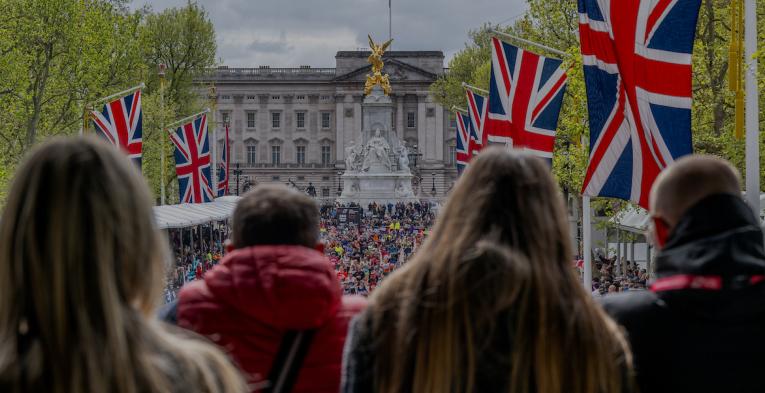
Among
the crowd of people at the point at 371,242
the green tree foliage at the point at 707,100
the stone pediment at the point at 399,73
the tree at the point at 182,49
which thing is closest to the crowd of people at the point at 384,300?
the green tree foliage at the point at 707,100

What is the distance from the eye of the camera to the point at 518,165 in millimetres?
3154

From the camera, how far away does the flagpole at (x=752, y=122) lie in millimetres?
11070

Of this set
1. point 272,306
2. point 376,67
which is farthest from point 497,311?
point 376,67

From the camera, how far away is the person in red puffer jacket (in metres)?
3.51

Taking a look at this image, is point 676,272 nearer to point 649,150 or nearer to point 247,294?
point 247,294

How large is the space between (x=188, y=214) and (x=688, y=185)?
29.3 metres

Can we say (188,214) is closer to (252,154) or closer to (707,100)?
(707,100)

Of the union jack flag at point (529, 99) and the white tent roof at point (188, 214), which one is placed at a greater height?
the union jack flag at point (529, 99)

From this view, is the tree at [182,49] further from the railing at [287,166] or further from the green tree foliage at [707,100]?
the railing at [287,166]

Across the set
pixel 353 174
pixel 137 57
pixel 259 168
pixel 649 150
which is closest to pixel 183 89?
pixel 137 57

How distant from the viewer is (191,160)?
33.7 meters

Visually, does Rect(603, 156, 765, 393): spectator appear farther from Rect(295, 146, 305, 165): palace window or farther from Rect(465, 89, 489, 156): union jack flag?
Rect(295, 146, 305, 165): palace window

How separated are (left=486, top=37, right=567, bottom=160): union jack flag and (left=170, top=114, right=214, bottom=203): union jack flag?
1709 cm

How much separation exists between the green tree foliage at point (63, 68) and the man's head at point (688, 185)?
23591mm
